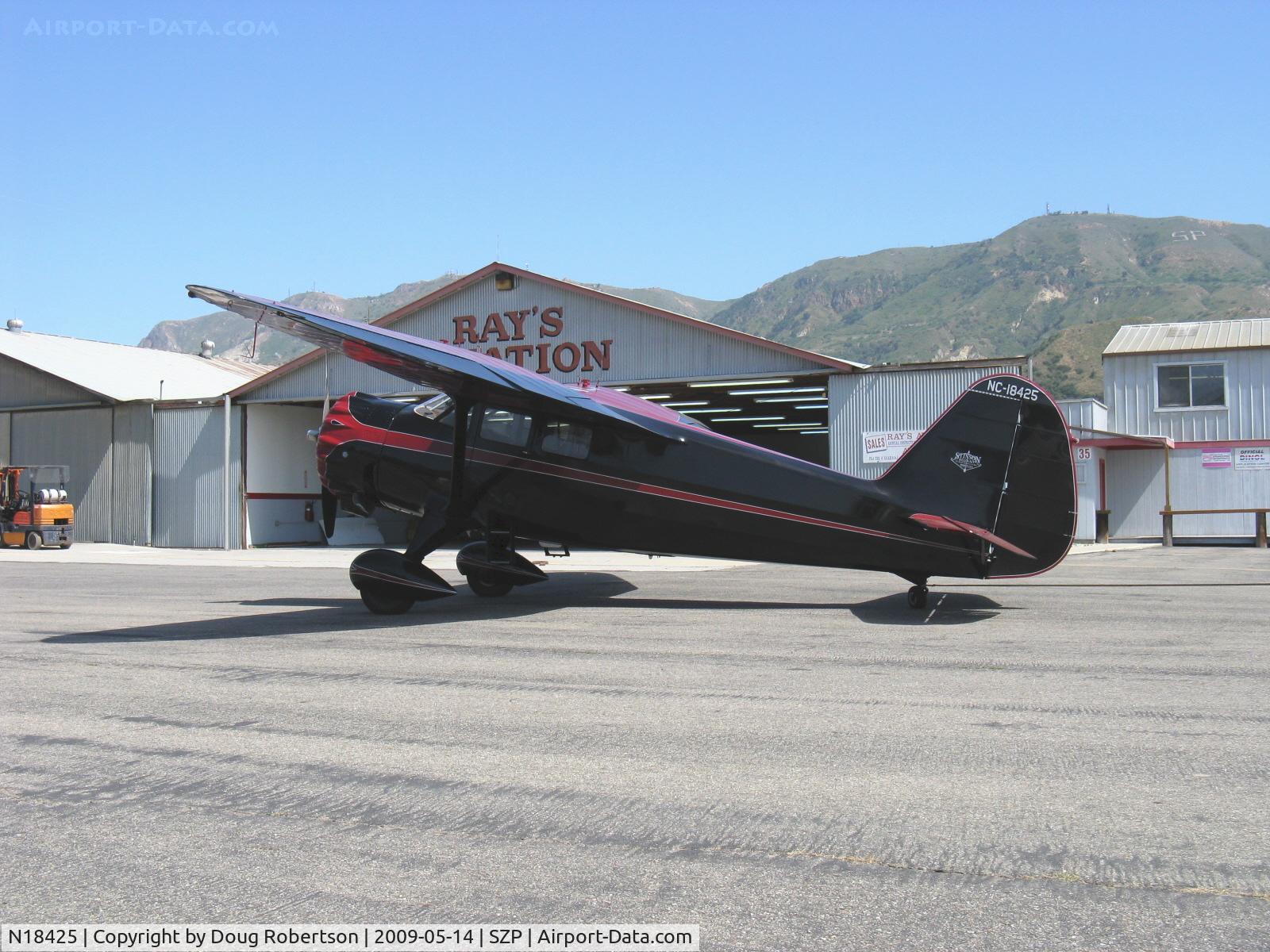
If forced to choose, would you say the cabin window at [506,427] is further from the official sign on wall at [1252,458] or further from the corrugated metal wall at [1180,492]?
the official sign on wall at [1252,458]

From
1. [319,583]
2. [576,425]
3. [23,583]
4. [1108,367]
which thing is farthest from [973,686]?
[1108,367]

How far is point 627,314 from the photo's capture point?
29078mm

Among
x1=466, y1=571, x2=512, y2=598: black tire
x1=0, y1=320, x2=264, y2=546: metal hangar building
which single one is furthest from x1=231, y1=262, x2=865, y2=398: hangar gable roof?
x1=466, y1=571, x2=512, y2=598: black tire

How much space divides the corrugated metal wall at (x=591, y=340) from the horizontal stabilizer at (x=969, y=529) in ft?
51.7

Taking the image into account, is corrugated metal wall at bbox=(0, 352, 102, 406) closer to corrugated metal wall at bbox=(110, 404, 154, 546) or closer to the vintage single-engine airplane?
corrugated metal wall at bbox=(110, 404, 154, 546)

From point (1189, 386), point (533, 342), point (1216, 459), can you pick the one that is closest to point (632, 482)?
point (533, 342)

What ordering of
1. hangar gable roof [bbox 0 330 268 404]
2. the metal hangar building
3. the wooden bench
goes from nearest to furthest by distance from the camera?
the wooden bench → the metal hangar building → hangar gable roof [bbox 0 330 268 404]

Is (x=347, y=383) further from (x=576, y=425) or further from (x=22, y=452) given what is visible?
(x=576, y=425)

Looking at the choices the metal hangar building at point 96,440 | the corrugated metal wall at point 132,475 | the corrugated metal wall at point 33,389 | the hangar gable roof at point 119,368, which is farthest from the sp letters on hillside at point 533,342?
the corrugated metal wall at point 33,389

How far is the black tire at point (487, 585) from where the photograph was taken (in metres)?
14.3

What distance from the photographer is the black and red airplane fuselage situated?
11375 mm

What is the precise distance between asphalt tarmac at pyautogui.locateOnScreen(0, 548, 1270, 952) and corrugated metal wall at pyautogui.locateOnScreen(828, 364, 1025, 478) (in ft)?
50.0

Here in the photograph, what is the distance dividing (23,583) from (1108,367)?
32.1 meters

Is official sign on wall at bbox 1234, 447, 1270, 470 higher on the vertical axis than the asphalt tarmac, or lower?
higher
